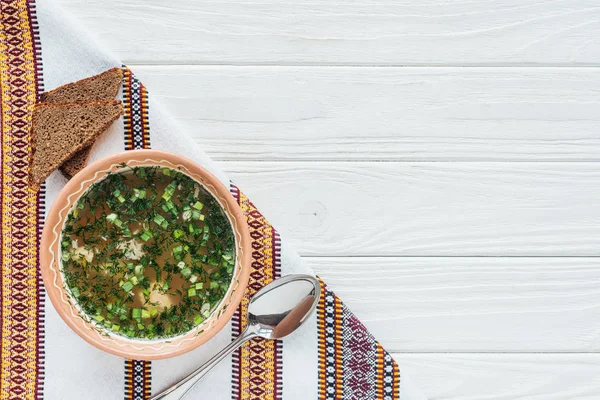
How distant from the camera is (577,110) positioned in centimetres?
129

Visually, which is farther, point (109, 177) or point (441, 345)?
point (441, 345)

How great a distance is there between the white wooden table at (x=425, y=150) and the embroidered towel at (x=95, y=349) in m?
0.08

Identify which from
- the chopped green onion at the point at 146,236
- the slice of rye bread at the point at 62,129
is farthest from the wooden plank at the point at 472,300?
the slice of rye bread at the point at 62,129

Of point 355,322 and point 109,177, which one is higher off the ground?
point 109,177

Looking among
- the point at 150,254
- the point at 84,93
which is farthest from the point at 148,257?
the point at 84,93

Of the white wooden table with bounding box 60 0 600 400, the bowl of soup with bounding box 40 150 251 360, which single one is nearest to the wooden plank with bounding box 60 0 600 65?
the white wooden table with bounding box 60 0 600 400

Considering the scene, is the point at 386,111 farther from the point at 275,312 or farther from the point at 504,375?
the point at 504,375

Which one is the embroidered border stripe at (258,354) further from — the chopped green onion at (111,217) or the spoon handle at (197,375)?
the chopped green onion at (111,217)

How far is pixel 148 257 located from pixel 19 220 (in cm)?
24

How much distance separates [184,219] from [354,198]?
31 centimetres

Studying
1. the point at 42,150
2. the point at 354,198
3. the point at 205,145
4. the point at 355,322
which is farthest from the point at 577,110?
the point at 42,150

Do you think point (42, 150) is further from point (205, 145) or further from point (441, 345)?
point (441, 345)

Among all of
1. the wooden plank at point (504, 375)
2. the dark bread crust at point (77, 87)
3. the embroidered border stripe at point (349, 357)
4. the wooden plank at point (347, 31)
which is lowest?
the wooden plank at point (504, 375)

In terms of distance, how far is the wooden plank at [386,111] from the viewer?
126cm
